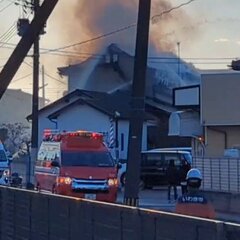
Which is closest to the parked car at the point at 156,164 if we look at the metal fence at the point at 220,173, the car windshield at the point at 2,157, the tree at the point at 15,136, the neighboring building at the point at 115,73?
the car windshield at the point at 2,157

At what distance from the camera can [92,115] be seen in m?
62.4

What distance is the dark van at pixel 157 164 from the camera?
39.8m

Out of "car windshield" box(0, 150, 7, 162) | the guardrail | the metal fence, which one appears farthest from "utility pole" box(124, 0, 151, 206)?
"car windshield" box(0, 150, 7, 162)

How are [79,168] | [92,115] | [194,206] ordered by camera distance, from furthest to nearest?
1. [92,115]
2. [79,168]
3. [194,206]

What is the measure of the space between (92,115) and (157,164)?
75.1ft

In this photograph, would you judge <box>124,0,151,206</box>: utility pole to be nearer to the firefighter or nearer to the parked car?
the firefighter

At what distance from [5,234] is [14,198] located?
0.66 metres

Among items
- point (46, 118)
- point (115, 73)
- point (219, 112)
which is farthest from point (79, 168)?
point (115, 73)

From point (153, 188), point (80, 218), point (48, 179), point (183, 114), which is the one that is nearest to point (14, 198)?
point (80, 218)

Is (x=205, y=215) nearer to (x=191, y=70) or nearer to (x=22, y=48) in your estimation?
(x=22, y=48)

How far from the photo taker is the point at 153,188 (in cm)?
4034

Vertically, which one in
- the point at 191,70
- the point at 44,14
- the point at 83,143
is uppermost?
the point at 191,70

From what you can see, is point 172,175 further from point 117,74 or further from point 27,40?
point 117,74

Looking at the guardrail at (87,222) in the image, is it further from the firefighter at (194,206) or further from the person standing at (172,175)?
the person standing at (172,175)
